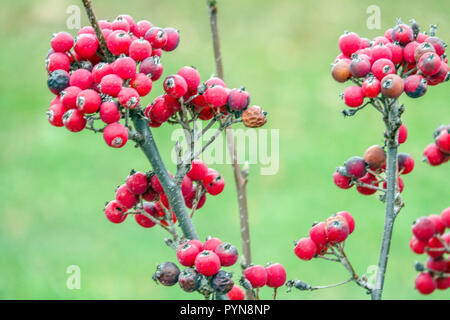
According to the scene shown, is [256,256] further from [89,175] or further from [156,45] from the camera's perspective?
[156,45]

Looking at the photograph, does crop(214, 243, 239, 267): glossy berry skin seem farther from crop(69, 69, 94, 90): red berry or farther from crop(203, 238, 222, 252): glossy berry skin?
crop(69, 69, 94, 90): red berry

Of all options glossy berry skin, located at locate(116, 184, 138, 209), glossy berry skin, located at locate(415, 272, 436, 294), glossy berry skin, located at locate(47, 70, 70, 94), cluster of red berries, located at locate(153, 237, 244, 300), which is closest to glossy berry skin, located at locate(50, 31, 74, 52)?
glossy berry skin, located at locate(47, 70, 70, 94)

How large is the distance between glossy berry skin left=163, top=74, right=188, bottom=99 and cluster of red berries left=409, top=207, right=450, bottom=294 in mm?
463

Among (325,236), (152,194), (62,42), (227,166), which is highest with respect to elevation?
(227,166)

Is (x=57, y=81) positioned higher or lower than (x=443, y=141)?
higher

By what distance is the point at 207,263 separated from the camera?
101 centimetres

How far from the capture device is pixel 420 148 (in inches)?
182

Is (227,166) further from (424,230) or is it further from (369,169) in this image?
(424,230)

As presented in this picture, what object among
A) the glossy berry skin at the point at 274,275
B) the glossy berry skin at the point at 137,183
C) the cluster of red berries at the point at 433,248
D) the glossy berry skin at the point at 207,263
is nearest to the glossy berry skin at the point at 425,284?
the cluster of red berries at the point at 433,248

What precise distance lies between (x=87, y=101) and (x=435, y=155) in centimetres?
59

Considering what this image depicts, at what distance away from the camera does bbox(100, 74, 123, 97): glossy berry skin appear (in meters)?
0.99

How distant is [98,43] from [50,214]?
3.40 metres

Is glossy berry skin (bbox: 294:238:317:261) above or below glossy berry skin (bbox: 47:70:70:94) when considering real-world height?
below

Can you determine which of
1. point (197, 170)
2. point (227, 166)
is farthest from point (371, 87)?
point (227, 166)
